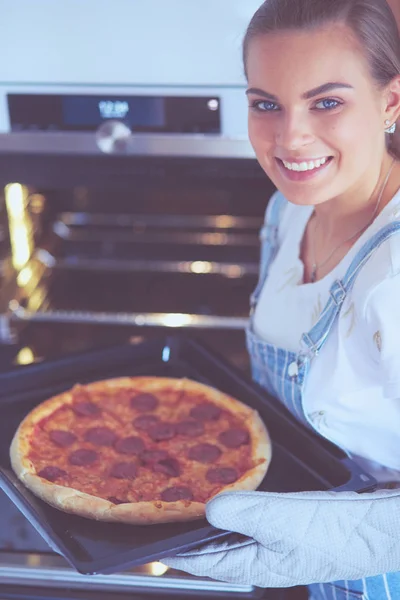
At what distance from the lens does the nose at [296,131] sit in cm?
130

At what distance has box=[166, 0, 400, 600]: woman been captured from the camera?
1.24 m

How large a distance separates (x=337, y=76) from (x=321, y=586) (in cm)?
85

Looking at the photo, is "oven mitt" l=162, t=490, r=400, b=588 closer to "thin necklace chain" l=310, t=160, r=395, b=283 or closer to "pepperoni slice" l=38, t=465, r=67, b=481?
"pepperoni slice" l=38, t=465, r=67, b=481

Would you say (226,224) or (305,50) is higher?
(305,50)

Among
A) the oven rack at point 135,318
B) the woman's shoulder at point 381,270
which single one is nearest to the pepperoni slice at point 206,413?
the oven rack at point 135,318

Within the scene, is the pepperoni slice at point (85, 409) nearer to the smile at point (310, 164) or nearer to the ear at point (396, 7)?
the smile at point (310, 164)

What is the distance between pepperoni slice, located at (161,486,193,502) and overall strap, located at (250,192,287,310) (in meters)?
0.45

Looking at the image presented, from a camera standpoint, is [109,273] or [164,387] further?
[109,273]

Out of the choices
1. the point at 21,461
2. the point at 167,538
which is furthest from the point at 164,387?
the point at 167,538

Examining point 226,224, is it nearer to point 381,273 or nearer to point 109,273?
point 109,273

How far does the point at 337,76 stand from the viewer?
1275 mm

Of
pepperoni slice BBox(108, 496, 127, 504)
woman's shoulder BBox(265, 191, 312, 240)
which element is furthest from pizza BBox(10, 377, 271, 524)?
woman's shoulder BBox(265, 191, 312, 240)

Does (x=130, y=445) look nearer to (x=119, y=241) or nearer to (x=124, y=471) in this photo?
(x=124, y=471)

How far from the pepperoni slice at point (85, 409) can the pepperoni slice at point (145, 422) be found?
0.08 meters
